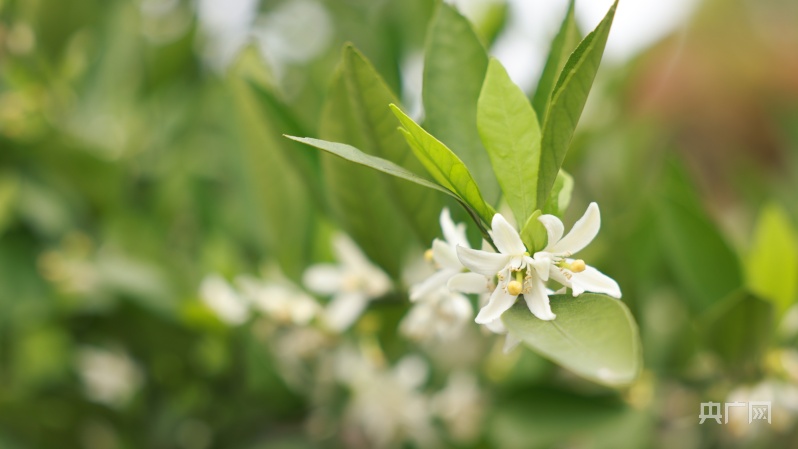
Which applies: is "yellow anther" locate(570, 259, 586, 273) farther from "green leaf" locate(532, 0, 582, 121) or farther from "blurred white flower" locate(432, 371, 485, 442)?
"blurred white flower" locate(432, 371, 485, 442)

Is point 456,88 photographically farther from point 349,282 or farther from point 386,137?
point 349,282

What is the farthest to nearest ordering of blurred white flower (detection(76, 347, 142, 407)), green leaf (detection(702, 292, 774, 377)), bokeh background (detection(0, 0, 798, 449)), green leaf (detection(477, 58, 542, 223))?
blurred white flower (detection(76, 347, 142, 407))
bokeh background (detection(0, 0, 798, 449))
green leaf (detection(702, 292, 774, 377))
green leaf (detection(477, 58, 542, 223))

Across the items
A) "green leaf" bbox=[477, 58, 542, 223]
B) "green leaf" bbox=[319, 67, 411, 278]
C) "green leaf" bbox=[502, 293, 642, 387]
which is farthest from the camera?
"green leaf" bbox=[319, 67, 411, 278]

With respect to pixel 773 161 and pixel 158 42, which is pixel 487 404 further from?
pixel 773 161

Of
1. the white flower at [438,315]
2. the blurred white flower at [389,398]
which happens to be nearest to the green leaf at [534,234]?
the white flower at [438,315]

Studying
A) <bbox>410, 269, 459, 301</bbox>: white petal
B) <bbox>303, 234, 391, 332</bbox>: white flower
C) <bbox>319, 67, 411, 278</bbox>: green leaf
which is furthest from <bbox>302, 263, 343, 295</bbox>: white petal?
<bbox>410, 269, 459, 301</bbox>: white petal

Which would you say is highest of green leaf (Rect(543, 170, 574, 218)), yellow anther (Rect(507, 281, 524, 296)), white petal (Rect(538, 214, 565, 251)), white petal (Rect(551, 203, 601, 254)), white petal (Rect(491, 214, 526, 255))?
green leaf (Rect(543, 170, 574, 218))

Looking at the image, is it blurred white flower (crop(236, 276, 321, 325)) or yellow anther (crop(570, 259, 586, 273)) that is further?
blurred white flower (crop(236, 276, 321, 325))
